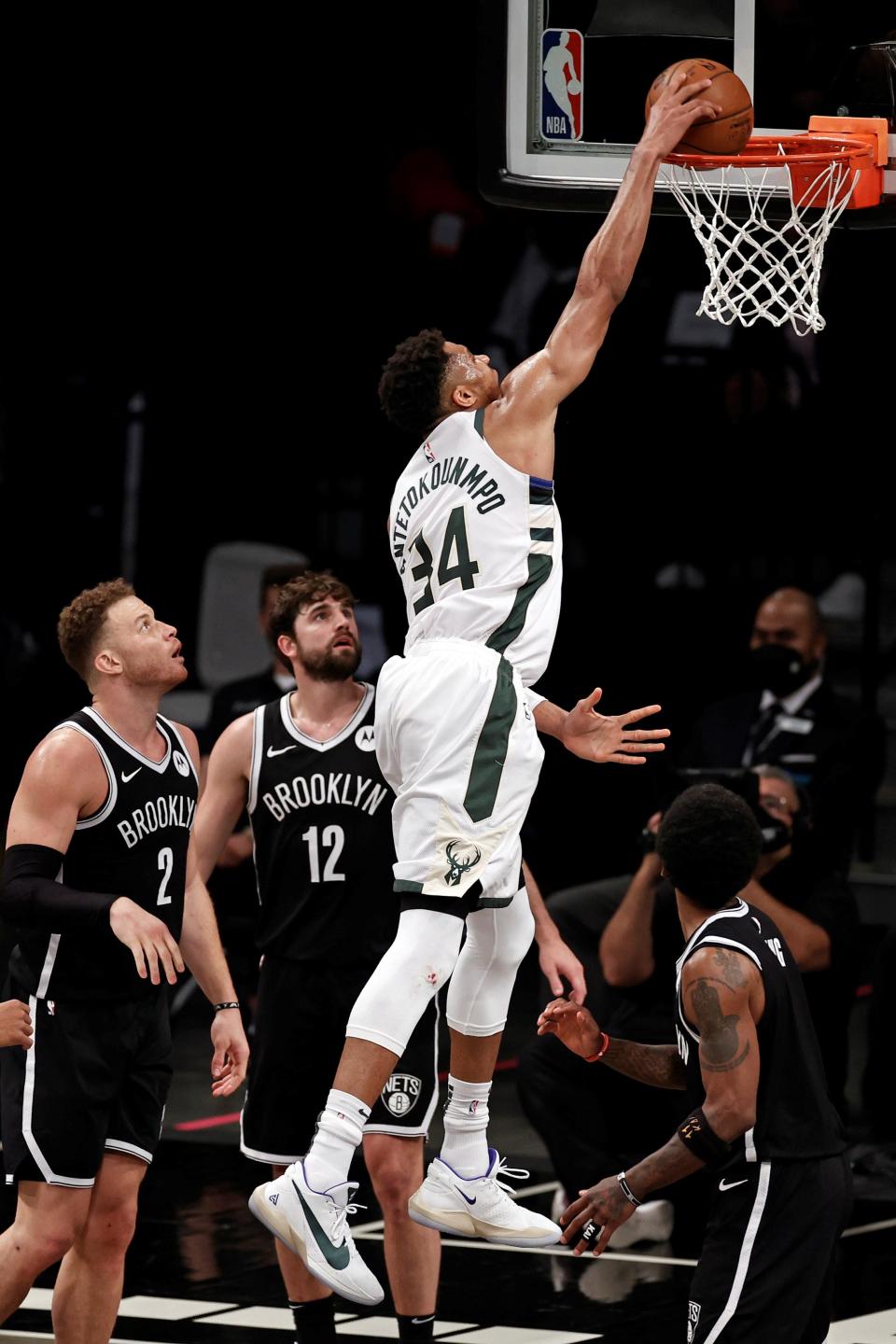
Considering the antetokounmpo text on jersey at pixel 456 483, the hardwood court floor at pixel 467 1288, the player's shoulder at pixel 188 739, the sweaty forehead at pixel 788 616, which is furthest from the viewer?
the sweaty forehead at pixel 788 616

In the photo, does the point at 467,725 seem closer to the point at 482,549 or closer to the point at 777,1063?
the point at 482,549

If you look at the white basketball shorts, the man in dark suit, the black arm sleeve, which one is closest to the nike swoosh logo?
the white basketball shorts

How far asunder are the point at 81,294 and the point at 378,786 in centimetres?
860

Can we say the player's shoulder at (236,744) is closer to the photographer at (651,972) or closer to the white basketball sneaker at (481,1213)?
the white basketball sneaker at (481,1213)

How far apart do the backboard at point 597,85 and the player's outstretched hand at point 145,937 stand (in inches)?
82.6

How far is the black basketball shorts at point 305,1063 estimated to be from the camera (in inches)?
240

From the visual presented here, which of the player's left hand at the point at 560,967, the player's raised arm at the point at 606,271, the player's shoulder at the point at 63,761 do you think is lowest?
the player's left hand at the point at 560,967

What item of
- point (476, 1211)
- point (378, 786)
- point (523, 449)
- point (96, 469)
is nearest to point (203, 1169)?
point (378, 786)

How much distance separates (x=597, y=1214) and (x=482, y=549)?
1572mm

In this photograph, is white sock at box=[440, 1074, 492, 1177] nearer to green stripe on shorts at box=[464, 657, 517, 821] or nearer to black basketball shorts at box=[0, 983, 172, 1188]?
green stripe on shorts at box=[464, 657, 517, 821]

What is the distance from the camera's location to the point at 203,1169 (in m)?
8.47

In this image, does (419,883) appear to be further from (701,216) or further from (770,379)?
(770,379)

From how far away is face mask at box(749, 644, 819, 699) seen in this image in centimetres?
930

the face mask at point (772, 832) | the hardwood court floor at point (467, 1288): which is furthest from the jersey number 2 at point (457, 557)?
the face mask at point (772, 832)
